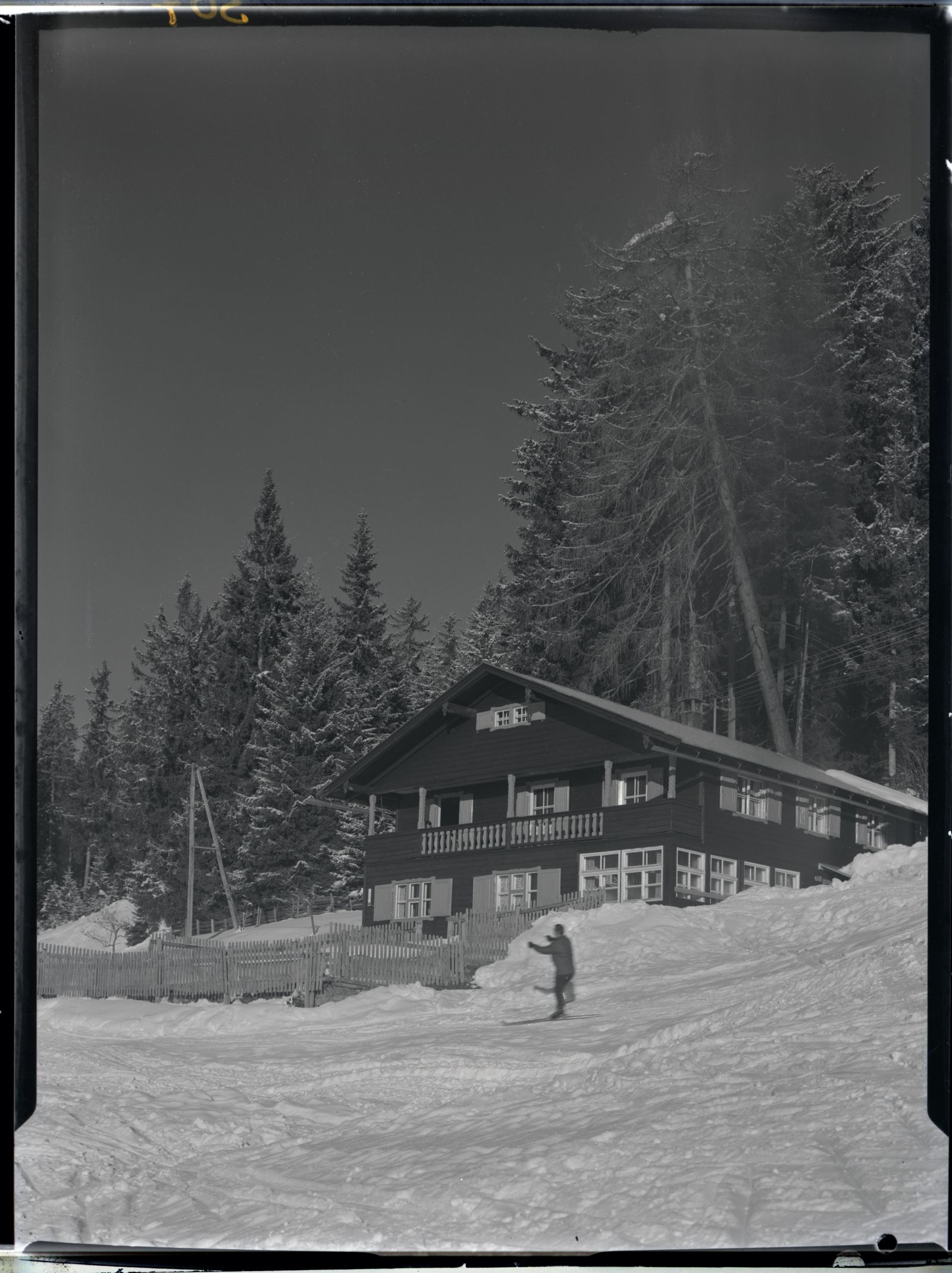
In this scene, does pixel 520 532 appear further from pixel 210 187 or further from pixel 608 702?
pixel 210 187

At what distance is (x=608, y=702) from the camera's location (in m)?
6.54

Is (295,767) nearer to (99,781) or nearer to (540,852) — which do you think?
(99,781)

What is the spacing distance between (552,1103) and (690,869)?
3.81 feet

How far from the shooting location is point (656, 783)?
6.43 meters

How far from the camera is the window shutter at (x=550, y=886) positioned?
6449 mm

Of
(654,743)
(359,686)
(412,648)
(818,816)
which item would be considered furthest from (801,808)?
(359,686)

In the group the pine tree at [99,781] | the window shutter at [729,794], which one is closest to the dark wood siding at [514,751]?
the window shutter at [729,794]

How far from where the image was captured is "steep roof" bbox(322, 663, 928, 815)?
249 inches

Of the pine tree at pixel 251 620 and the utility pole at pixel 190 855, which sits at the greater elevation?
the pine tree at pixel 251 620

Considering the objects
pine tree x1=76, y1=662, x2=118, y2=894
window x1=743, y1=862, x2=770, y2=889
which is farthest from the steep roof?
pine tree x1=76, y1=662, x2=118, y2=894

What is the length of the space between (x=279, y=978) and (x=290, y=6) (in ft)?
13.7

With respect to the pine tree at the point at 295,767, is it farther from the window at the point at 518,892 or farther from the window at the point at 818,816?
the window at the point at 818,816

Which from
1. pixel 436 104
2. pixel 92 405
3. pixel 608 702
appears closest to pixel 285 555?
pixel 92 405

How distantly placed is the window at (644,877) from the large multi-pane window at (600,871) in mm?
52
